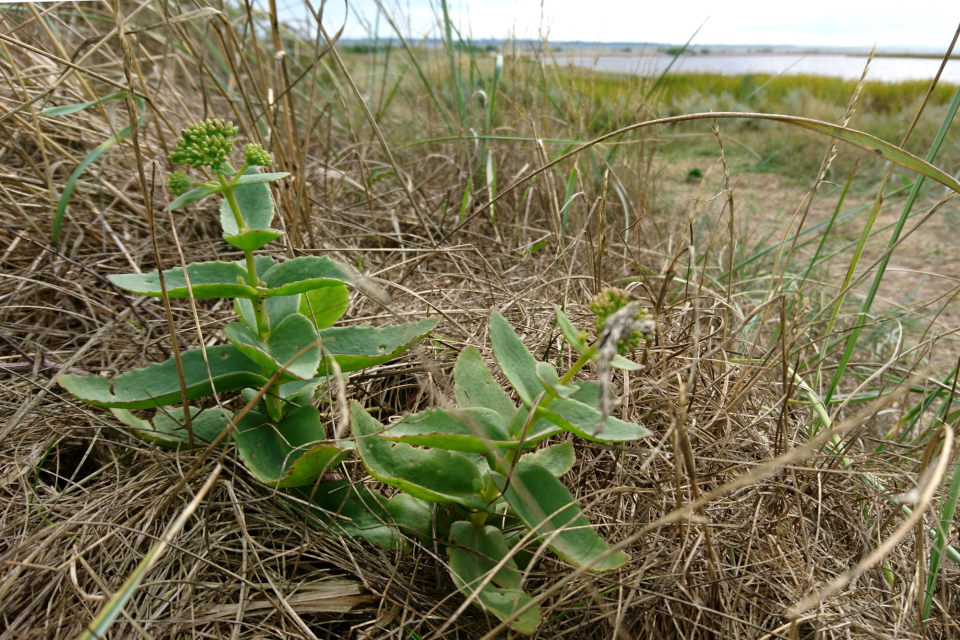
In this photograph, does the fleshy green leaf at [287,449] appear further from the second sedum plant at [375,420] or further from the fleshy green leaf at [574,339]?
the fleshy green leaf at [574,339]

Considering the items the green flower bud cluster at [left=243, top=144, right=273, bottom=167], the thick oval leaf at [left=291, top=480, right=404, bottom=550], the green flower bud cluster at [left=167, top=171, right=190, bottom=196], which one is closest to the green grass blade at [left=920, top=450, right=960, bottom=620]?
the thick oval leaf at [left=291, top=480, right=404, bottom=550]

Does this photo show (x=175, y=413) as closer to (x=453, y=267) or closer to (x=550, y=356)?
(x=550, y=356)

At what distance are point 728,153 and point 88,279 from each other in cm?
487

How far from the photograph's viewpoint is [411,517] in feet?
3.93

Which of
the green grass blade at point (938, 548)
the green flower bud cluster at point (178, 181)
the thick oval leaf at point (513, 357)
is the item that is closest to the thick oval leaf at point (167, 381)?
the green flower bud cluster at point (178, 181)

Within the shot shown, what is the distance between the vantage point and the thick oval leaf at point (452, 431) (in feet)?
3.16

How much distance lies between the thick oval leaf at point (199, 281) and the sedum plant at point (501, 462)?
35cm

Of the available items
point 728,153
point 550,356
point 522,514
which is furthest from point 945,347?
Answer: point 728,153

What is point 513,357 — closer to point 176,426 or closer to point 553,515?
point 553,515

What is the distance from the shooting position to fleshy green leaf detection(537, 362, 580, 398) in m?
0.92

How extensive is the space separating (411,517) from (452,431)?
280 millimetres

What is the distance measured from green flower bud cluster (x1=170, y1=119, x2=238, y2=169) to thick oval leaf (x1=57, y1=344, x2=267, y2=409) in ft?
1.25

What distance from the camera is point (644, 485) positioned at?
130 cm

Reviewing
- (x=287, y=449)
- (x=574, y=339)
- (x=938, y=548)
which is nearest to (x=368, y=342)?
(x=287, y=449)
